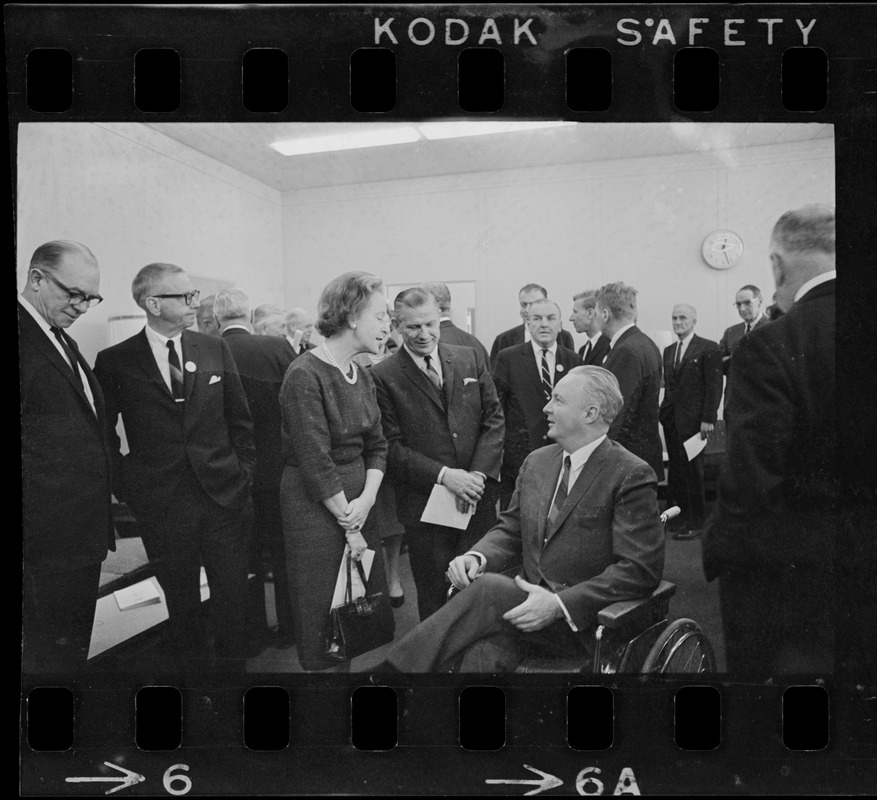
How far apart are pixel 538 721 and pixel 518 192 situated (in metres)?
1.89

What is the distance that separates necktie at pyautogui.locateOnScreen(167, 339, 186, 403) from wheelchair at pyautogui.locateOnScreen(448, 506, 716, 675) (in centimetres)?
156

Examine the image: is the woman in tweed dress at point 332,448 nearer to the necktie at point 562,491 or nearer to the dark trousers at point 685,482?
the necktie at point 562,491

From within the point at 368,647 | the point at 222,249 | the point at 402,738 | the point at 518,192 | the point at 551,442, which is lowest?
the point at 402,738

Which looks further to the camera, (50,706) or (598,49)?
(50,706)

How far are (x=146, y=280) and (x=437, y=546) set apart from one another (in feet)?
4.62

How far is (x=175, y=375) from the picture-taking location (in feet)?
7.95

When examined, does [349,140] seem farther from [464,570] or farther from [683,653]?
[683,653]

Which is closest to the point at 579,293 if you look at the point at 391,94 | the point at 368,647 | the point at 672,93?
the point at 672,93

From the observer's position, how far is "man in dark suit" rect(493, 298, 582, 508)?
2361 mm

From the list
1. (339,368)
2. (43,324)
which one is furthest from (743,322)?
(43,324)

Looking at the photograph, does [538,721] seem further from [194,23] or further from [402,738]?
[194,23]

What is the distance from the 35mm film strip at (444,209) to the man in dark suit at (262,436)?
0.14 meters

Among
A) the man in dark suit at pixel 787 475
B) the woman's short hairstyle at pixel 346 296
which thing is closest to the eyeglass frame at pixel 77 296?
the woman's short hairstyle at pixel 346 296

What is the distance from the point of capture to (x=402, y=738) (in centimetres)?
241
